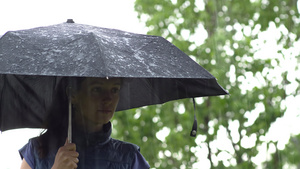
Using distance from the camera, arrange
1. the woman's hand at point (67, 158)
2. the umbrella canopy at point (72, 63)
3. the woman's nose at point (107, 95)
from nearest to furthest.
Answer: the umbrella canopy at point (72, 63) < the woman's hand at point (67, 158) < the woman's nose at point (107, 95)

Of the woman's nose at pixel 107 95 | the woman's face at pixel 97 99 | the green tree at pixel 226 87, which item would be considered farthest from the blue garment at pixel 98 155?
the green tree at pixel 226 87

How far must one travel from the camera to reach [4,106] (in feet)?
10.2

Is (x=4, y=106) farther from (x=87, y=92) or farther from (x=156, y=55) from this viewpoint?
(x=156, y=55)

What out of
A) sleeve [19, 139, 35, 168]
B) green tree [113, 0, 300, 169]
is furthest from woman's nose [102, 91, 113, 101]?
green tree [113, 0, 300, 169]

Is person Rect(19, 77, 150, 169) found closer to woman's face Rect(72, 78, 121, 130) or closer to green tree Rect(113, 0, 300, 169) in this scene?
woman's face Rect(72, 78, 121, 130)

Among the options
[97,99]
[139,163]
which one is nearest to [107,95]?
[97,99]

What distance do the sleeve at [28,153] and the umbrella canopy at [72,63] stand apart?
0.21 metres

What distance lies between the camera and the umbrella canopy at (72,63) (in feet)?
7.16

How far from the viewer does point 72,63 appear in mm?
2201

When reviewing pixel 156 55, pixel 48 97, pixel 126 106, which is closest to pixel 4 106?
pixel 48 97

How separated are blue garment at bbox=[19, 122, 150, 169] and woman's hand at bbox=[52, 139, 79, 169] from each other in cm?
22

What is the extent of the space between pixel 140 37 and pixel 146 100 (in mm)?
909

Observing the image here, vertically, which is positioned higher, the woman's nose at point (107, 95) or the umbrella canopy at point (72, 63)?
the umbrella canopy at point (72, 63)

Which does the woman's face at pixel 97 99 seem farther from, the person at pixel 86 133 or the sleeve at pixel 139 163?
the sleeve at pixel 139 163
